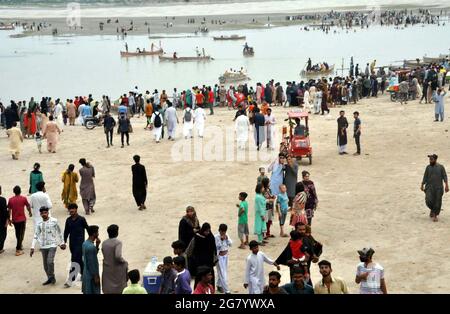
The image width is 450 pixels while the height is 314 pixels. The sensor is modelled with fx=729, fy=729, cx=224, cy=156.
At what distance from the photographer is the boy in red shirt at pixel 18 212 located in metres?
11.5

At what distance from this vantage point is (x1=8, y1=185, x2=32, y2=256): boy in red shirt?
452 inches

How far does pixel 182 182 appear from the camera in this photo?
16.1 meters

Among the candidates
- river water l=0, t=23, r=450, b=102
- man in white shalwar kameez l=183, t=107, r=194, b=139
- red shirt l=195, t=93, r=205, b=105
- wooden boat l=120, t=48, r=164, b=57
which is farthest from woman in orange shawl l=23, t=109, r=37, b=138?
wooden boat l=120, t=48, r=164, b=57

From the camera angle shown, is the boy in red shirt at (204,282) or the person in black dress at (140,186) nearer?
the boy in red shirt at (204,282)

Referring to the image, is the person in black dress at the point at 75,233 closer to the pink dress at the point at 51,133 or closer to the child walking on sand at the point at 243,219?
the child walking on sand at the point at 243,219

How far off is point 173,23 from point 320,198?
3276 inches

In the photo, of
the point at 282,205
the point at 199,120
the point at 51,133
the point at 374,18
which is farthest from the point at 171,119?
the point at 374,18

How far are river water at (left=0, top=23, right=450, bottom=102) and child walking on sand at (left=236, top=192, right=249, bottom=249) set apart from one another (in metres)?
30.7

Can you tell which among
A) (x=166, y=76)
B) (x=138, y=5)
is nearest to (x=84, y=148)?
(x=166, y=76)

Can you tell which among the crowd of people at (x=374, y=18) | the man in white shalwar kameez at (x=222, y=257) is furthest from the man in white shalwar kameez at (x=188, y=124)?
the crowd of people at (x=374, y=18)

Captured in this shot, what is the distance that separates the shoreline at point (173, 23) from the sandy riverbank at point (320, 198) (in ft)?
204

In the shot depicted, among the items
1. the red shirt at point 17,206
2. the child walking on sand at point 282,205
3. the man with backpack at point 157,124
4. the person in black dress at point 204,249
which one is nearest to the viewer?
the person in black dress at point 204,249

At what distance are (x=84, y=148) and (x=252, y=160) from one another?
526cm

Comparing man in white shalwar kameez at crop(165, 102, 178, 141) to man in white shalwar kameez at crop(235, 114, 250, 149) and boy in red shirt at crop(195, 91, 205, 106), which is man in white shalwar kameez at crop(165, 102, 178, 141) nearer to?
man in white shalwar kameez at crop(235, 114, 250, 149)
